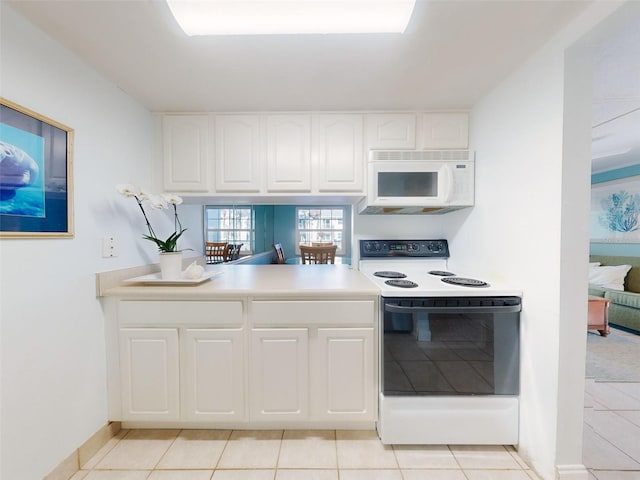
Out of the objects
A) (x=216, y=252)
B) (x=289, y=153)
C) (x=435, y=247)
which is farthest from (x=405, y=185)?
(x=216, y=252)

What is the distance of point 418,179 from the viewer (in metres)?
1.84

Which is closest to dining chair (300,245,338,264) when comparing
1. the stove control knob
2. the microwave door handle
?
the stove control knob

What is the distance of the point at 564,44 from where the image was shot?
1.15 m

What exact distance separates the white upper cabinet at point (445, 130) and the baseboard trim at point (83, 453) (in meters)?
2.57

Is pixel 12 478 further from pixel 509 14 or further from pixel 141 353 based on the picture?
pixel 509 14

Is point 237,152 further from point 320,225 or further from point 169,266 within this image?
point 320,225

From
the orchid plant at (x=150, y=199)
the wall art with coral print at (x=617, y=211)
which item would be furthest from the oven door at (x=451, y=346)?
the wall art with coral print at (x=617, y=211)

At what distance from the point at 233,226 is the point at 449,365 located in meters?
4.65

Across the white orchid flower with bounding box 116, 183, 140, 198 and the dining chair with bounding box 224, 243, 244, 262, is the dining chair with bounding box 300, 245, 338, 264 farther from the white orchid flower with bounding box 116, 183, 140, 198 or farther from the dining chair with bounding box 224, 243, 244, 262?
the white orchid flower with bounding box 116, 183, 140, 198

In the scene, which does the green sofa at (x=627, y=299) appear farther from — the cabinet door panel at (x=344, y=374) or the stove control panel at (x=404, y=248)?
the cabinet door panel at (x=344, y=374)

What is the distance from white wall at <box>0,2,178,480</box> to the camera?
1067mm

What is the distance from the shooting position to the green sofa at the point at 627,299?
3.17m

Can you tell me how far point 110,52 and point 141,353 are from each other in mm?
1544

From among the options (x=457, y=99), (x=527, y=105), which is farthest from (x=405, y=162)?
(x=527, y=105)
